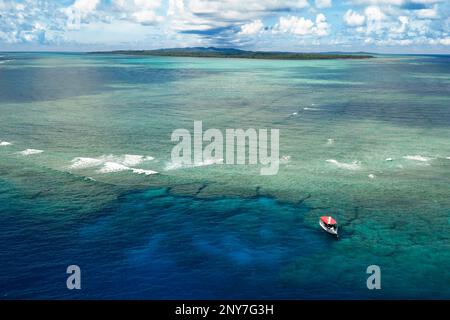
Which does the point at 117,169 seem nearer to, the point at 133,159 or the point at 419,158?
the point at 133,159

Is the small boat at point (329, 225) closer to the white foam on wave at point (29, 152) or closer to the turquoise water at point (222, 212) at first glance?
the turquoise water at point (222, 212)

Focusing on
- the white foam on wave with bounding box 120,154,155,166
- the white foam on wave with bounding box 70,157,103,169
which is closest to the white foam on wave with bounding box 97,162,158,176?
the white foam on wave with bounding box 120,154,155,166

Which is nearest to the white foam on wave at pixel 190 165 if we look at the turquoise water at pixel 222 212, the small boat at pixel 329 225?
the turquoise water at pixel 222 212

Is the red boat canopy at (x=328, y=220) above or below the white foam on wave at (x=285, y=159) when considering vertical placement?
below

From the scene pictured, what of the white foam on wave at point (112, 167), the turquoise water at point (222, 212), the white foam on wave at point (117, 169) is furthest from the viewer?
the white foam on wave at point (112, 167)

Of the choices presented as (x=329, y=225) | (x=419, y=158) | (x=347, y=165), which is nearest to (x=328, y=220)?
(x=329, y=225)

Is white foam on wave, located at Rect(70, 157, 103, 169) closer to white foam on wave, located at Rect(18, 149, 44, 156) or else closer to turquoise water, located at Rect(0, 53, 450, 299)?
turquoise water, located at Rect(0, 53, 450, 299)
